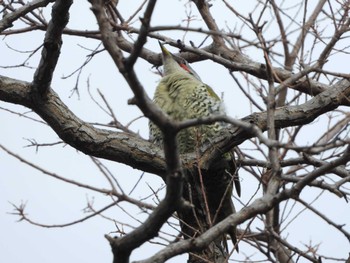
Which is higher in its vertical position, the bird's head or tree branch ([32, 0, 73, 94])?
the bird's head

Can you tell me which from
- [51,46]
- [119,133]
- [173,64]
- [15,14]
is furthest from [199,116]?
[15,14]

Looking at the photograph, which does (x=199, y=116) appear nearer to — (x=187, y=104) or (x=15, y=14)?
(x=187, y=104)

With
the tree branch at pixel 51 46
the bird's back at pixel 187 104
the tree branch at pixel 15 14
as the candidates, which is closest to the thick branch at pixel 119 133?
the tree branch at pixel 51 46

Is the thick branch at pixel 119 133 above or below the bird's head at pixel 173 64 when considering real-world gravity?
below

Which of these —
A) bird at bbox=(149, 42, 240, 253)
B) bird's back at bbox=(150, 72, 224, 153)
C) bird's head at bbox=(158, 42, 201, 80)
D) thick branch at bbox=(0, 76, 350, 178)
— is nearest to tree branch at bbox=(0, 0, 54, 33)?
thick branch at bbox=(0, 76, 350, 178)

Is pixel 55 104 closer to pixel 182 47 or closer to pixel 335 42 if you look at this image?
pixel 182 47

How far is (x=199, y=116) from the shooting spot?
5.88m

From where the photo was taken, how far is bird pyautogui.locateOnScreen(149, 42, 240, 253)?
18.4 feet

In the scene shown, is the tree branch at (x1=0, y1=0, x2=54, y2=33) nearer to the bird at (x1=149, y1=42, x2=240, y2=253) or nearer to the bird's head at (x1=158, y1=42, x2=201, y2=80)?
the bird at (x1=149, y1=42, x2=240, y2=253)

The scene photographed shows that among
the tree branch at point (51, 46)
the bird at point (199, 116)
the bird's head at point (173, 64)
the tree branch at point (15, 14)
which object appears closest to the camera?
the tree branch at point (51, 46)

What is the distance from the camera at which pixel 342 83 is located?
16.2ft

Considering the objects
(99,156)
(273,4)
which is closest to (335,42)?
(273,4)

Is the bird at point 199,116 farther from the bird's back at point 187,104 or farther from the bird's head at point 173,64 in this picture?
the bird's head at point 173,64

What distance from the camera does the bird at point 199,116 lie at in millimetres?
5609
